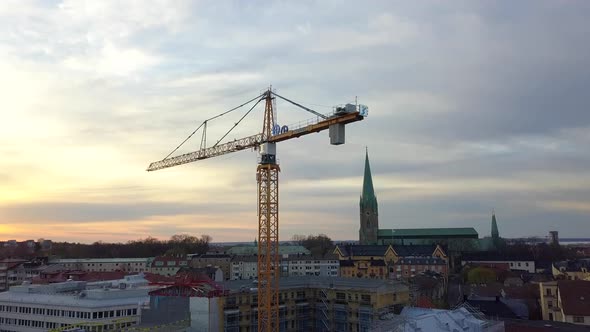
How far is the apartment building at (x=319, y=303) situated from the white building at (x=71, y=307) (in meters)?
12.1

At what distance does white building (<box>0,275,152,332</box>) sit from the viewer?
56188 millimetres

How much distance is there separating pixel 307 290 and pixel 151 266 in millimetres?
99931

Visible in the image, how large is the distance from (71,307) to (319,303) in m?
30.5

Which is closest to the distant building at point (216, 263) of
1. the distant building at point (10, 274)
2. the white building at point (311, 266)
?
the white building at point (311, 266)

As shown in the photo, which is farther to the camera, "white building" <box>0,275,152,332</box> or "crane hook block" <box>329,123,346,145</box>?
"crane hook block" <box>329,123,346,145</box>

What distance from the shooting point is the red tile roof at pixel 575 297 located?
202ft

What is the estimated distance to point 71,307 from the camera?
57.5 meters

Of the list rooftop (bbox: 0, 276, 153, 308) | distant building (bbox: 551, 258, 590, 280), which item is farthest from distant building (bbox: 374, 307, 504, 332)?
distant building (bbox: 551, 258, 590, 280)

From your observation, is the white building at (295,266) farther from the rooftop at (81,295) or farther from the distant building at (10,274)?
the rooftop at (81,295)

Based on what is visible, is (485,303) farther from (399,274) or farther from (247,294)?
(399,274)

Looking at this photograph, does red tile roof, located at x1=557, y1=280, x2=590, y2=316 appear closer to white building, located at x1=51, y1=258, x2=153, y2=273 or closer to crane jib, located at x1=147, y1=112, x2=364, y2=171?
crane jib, located at x1=147, y1=112, x2=364, y2=171

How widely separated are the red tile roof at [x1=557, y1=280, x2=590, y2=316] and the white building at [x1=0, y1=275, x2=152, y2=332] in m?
52.9

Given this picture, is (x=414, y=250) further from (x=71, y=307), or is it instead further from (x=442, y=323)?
(x=71, y=307)

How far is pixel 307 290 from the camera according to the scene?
6675 centimetres
